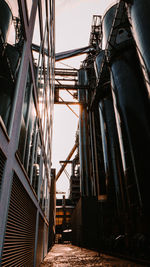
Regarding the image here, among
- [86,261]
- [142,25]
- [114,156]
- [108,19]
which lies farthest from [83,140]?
[86,261]

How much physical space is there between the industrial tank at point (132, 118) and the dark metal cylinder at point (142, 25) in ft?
7.63

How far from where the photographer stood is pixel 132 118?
11070mm

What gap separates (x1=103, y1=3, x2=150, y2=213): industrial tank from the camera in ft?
31.6

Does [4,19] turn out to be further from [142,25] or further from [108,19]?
[108,19]

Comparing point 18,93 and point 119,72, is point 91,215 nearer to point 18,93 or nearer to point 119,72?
point 119,72

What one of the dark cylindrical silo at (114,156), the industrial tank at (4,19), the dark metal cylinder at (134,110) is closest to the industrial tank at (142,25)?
the dark metal cylinder at (134,110)

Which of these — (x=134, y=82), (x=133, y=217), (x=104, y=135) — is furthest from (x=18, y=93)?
(x=104, y=135)

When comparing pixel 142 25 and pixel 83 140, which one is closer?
pixel 142 25

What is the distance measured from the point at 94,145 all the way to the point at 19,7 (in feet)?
57.9

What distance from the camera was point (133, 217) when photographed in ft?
31.8

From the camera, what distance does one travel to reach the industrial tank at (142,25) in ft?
30.9

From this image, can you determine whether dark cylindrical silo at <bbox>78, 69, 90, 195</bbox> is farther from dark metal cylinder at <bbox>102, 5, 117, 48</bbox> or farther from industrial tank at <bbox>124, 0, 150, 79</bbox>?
industrial tank at <bbox>124, 0, 150, 79</bbox>

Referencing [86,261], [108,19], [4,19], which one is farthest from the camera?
[108,19]

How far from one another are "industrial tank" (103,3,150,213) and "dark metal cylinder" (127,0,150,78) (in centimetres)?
232
